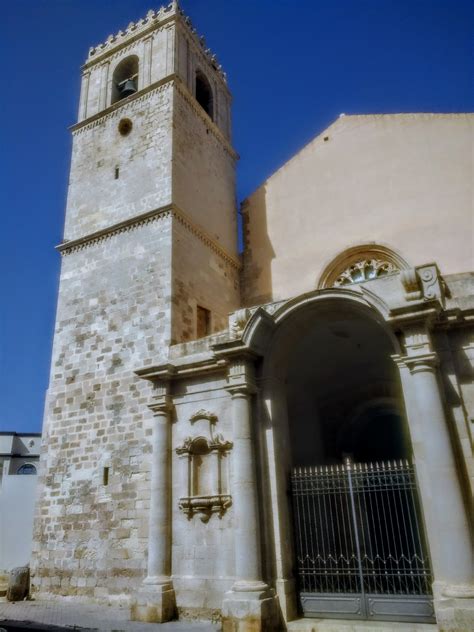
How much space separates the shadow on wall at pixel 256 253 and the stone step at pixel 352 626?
8.63 m

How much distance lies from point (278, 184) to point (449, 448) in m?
10.5

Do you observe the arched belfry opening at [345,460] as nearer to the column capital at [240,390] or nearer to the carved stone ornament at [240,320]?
the column capital at [240,390]

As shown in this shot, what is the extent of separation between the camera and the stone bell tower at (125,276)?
1058 cm

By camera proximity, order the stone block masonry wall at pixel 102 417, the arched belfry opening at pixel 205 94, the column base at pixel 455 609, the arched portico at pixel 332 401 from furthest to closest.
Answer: the arched belfry opening at pixel 205 94 < the stone block masonry wall at pixel 102 417 < the arched portico at pixel 332 401 < the column base at pixel 455 609

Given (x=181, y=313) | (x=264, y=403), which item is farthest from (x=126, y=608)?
(x=181, y=313)

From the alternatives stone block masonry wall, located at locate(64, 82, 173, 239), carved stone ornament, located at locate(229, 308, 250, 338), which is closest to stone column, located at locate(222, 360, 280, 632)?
carved stone ornament, located at locate(229, 308, 250, 338)

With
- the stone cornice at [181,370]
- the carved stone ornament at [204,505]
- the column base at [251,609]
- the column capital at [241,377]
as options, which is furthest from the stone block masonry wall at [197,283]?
the column base at [251,609]

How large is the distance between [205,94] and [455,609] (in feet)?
53.5

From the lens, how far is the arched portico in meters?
6.92

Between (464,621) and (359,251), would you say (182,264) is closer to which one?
(359,251)

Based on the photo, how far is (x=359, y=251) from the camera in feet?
44.4

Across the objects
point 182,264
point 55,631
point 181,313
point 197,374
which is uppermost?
point 182,264

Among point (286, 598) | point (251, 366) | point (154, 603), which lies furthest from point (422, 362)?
point (154, 603)

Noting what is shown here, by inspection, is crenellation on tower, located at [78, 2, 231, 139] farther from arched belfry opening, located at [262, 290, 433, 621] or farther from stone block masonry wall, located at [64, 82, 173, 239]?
arched belfry opening, located at [262, 290, 433, 621]
